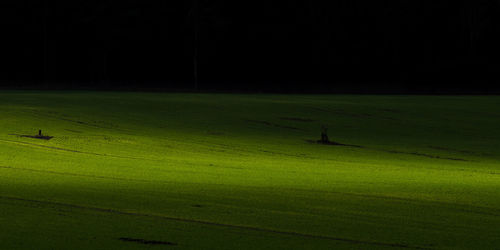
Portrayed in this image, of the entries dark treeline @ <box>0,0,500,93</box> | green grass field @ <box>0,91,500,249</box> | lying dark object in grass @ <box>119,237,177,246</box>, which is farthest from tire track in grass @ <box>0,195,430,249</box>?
dark treeline @ <box>0,0,500,93</box>

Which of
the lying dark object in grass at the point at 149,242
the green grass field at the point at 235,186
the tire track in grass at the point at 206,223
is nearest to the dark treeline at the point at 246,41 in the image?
the green grass field at the point at 235,186

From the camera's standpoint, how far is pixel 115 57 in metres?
72.6

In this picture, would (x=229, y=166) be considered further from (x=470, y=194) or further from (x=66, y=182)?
(x=470, y=194)

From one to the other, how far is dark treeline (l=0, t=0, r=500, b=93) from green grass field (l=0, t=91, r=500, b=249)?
44.5m

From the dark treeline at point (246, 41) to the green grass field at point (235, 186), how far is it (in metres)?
44.5

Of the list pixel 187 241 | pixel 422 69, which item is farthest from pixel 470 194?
pixel 422 69

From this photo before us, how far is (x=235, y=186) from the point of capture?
10.5m

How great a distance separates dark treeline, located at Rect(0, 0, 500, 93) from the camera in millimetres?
69188

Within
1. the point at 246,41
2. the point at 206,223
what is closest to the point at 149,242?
the point at 206,223

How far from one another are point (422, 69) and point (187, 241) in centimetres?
6320

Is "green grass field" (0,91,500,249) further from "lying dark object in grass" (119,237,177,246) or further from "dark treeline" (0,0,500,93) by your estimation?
"dark treeline" (0,0,500,93)

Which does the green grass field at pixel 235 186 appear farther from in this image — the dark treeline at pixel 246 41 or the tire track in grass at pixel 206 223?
the dark treeline at pixel 246 41

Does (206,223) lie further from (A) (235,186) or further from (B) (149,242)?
(A) (235,186)

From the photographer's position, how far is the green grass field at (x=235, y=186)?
→ 698 centimetres
